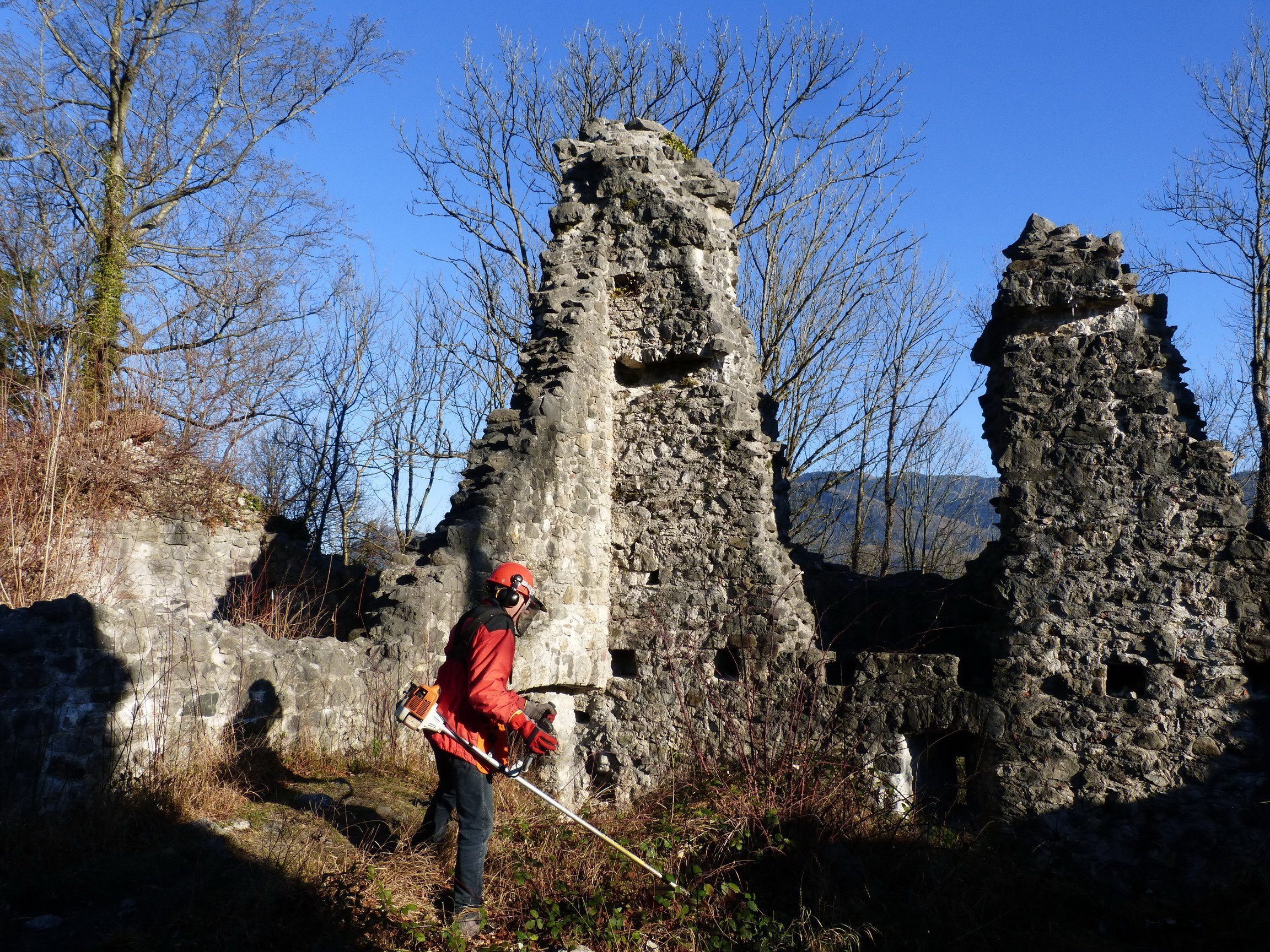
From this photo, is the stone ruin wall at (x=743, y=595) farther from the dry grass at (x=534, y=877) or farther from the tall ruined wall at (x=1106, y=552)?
the dry grass at (x=534, y=877)

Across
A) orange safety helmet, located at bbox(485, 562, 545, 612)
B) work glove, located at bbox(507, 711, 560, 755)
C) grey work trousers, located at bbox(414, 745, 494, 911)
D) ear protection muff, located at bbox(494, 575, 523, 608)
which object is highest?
orange safety helmet, located at bbox(485, 562, 545, 612)

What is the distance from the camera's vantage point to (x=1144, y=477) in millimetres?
5609

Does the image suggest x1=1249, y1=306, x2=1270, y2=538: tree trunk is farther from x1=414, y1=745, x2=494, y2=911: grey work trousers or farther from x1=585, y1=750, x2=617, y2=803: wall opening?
x1=414, y1=745, x2=494, y2=911: grey work trousers

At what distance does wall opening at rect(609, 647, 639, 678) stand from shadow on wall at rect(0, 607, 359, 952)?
8.97 ft

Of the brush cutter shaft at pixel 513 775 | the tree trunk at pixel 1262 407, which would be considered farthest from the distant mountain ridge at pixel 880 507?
the brush cutter shaft at pixel 513 775

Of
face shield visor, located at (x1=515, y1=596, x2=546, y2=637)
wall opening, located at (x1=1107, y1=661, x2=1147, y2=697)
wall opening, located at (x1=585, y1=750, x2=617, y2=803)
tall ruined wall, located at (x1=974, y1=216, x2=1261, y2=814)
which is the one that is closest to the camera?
tall ruined wall, located at (x1=974, y1=216, x2=1261, y2=814)

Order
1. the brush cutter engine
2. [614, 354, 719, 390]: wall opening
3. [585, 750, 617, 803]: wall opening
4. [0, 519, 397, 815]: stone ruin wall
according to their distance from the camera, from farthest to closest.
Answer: [614, 354, 719, 390]: wall opening, [585, 750, 617, 803]: wall opening, [0, 519, 397, 815]: stone ruin wall, the brush cutter engine

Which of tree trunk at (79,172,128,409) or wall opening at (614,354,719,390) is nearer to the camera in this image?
wall opening at (614,354,719,390)

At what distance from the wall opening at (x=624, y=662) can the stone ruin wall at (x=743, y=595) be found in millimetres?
22

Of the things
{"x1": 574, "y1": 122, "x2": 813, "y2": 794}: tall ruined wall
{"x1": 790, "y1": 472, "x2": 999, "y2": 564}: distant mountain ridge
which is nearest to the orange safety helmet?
{"x1": 574, "y1": 122, "x2": 813, "y2": 794}: tall ruined wall

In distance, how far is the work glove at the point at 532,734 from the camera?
3633 mm

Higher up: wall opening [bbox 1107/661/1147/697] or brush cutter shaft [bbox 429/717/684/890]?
wall opening [bbox 1107/661/1147/697]

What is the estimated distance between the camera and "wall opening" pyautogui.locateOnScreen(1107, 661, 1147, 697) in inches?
213

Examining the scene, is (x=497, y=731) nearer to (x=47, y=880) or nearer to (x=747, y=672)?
(x=47, y=880)
